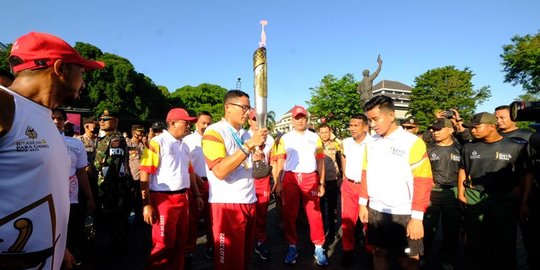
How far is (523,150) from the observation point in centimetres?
372

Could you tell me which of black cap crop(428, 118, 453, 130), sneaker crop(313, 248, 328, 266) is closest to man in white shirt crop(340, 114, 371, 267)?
sneaker crop(313, 248, 328, 266)

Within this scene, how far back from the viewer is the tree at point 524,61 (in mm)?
26422

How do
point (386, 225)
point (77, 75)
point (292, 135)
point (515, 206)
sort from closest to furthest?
point (77, 75), point (386, 225), point (515, 206), point (292, 135)

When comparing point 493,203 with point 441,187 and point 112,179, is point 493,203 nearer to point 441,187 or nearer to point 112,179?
point 441,187

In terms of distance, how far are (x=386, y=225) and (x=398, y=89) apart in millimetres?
90677

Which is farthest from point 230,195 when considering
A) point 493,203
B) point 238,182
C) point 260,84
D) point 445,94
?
point 445,94

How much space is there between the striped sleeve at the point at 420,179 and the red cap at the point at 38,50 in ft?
10.1

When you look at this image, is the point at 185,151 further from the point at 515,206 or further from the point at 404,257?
the point at 515,206

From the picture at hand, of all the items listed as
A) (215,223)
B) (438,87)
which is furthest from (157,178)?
(438,87)

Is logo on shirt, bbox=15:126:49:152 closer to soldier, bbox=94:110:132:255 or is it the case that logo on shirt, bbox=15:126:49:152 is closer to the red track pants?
soldier, bbox=94:110:132:255

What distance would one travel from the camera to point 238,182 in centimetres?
292

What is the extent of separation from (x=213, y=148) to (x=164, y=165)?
50.3 inches

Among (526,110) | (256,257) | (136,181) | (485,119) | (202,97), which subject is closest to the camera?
(526,110)

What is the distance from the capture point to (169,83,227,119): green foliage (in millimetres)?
56312
